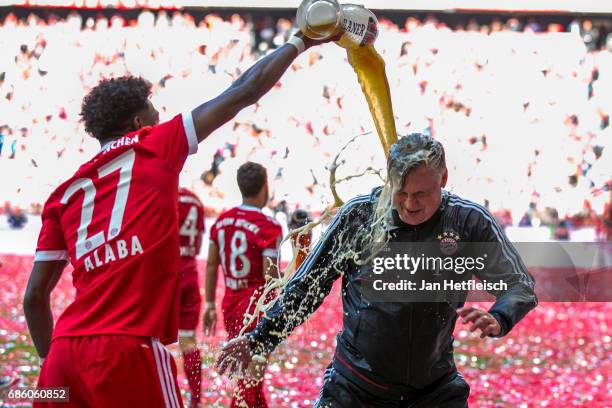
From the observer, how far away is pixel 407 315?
104 inches

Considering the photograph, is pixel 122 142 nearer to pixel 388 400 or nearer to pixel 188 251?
pixel 388 400

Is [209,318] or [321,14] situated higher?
[321,14]

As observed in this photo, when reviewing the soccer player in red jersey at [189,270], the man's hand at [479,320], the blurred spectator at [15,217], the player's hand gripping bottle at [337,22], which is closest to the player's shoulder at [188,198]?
the soccer player in red jersey at [189,270]

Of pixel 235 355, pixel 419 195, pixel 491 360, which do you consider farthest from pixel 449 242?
pixel 491 360

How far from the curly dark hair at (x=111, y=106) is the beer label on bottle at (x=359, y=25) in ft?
2.41

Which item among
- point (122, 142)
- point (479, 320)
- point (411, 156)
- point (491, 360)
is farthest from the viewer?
point (491, 360)

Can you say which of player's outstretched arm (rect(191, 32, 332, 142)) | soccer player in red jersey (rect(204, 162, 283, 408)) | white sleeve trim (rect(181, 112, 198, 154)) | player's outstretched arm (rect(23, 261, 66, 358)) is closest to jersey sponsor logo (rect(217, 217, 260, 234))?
soccer player in red jersey (rect(204, 162, 283, 408))

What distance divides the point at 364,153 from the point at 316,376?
14.1ft

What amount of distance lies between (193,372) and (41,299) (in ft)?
8.37

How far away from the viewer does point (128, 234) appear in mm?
2402

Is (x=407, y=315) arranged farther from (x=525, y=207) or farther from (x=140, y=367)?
(x=525, y=207)

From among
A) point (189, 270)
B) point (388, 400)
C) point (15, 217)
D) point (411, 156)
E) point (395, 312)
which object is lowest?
point (15, 217)

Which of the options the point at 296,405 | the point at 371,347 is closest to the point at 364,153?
the point at 296,405

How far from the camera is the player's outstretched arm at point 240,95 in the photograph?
2453mm
